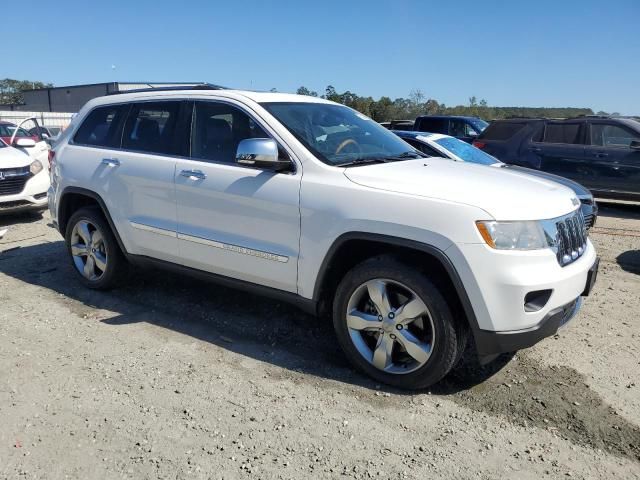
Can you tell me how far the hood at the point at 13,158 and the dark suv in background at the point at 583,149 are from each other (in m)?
8.48

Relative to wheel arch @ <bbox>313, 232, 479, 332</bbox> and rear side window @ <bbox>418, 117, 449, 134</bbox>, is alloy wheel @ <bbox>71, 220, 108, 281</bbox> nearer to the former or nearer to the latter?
wheel arch @ <bbox>313, 232, 479, 332</bbox>

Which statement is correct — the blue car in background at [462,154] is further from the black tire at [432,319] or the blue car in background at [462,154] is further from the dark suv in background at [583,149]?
the black tire at [432,319]

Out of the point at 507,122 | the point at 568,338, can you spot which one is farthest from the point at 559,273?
the point at 507,122

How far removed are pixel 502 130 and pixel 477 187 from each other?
8.61 m

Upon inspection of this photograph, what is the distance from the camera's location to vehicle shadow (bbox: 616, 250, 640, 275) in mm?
6145

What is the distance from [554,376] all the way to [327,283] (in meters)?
1.63

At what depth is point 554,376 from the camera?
11.9ft

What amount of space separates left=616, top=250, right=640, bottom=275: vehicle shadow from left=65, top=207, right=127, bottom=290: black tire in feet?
17.7

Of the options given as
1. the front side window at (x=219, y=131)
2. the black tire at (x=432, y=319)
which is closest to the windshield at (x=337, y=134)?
the front side window at (x=219, y=131)

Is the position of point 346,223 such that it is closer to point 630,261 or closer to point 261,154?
point 261,154

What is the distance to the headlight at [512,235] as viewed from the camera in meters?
3.02

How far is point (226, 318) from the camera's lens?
4.62 m

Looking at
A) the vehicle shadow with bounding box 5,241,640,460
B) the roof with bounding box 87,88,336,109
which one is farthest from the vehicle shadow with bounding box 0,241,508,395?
the roof with bounding box 87,88,336,109

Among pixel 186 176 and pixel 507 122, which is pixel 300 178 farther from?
pixel 507 122
